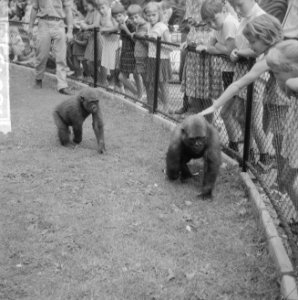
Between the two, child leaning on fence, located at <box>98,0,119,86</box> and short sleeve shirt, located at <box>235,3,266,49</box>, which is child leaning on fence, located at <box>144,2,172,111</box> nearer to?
child leaning on fence, located at <box>98,0,119,86</box>

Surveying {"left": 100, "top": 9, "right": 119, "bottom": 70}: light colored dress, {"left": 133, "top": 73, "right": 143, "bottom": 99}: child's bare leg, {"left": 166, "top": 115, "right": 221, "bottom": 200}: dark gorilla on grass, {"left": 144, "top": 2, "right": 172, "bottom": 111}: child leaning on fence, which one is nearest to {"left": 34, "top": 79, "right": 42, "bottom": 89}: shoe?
{"left": 100, "top": 9, "right": 119, "bottom": 70}: light colored dress

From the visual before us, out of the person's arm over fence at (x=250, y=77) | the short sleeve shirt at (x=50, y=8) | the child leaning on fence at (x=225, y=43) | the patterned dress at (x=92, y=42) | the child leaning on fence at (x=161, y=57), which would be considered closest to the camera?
the person's arm over fence at (x=250, y=77)

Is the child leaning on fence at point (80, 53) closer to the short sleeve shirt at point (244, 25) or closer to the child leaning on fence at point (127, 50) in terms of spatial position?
the child leaning on fence at point (127, 50)

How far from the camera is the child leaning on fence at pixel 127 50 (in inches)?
404

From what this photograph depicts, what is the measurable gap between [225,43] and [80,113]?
2316 mm

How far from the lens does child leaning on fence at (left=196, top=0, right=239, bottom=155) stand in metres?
6.60

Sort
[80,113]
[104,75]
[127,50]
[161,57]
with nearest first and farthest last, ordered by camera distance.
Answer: [80,113] < [161,57] < [127,50] < [104,75]

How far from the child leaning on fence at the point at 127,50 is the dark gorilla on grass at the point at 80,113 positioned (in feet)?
9.83

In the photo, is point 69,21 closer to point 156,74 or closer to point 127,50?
point 127,50

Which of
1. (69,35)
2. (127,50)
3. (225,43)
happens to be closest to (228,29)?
(225,43)

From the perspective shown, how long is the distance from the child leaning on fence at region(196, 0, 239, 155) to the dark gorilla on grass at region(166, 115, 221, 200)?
96 cm

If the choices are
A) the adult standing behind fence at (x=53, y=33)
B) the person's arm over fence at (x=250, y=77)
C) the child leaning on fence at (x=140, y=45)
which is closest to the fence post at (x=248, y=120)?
the person's arm over fence at (x=250, y=77)

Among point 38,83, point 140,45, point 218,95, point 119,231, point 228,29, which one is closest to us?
point 119,231

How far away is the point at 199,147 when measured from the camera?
5.54 m
